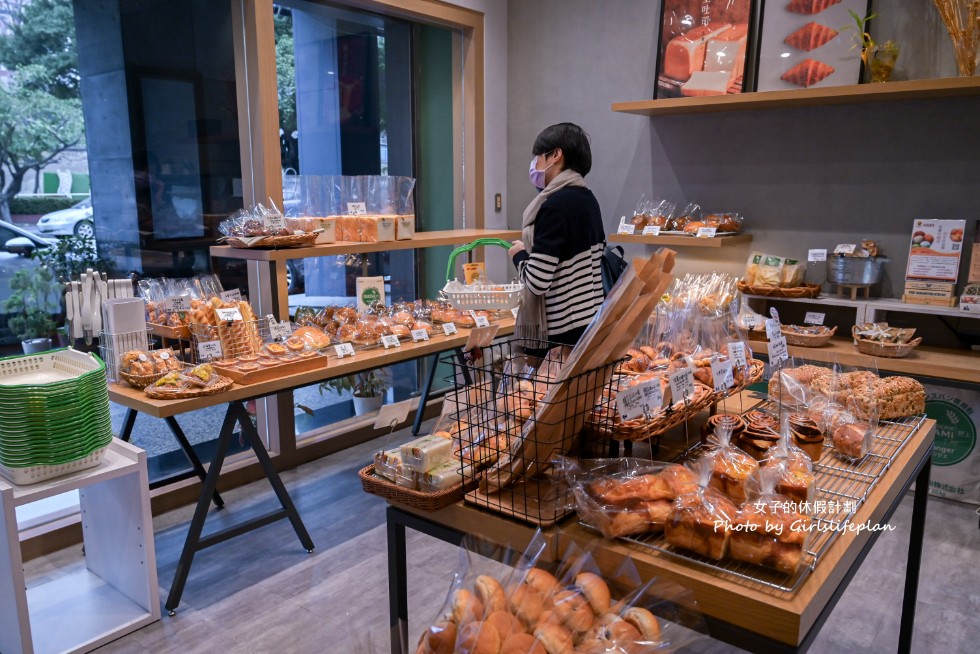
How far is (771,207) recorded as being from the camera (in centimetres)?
384

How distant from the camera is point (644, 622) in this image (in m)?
0.96

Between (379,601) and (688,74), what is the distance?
306 centimetres

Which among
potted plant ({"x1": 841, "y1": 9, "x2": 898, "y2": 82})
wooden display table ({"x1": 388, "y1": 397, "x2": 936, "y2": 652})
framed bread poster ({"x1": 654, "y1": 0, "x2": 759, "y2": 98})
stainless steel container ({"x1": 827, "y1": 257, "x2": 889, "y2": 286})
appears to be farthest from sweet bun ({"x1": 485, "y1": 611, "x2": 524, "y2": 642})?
framed bread poster ({"x1": 654, "y1": 0, "x2": 759, "y2": 98})

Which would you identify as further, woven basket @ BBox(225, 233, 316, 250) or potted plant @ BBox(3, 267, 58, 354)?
woven basket @ BBox(225, 233, 316, 250)

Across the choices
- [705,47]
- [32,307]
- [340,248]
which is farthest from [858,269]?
[32,307]

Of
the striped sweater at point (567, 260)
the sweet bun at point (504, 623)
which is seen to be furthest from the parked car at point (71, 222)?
the sweet bun at point (504, 623)

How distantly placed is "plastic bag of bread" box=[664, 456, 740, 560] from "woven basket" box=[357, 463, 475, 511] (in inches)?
15.8

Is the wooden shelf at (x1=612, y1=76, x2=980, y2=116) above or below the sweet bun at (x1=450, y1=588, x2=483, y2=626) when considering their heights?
above

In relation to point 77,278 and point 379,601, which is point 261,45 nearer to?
point 77,278

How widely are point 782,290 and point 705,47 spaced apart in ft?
4.42

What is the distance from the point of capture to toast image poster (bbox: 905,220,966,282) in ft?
10.8

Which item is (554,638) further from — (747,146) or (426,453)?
(747,146)

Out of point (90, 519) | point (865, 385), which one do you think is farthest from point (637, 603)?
point (90, 519)

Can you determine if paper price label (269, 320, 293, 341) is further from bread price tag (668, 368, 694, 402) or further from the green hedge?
bread price tag (668, 368, 694, 402)
